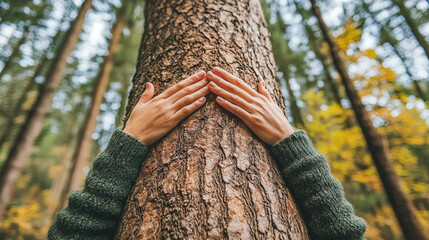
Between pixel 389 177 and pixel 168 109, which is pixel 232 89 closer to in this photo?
pixel 168 109

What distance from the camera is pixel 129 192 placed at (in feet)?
3.60

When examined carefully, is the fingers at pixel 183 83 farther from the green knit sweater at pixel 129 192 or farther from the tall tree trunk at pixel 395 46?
the tall tree trunk at pixel 395 46

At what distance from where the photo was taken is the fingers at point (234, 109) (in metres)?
1.18

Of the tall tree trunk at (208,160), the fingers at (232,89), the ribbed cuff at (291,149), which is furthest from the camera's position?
the fingers at (232,89)

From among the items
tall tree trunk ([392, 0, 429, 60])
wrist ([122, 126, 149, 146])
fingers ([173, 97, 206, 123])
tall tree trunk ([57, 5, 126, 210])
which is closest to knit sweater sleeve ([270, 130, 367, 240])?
fingers ([173, 97, 206, 123])

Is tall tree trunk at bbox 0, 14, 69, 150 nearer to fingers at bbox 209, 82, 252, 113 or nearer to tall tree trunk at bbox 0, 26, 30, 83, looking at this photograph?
tall tree trunk at bbox 0, 26, 30, 83

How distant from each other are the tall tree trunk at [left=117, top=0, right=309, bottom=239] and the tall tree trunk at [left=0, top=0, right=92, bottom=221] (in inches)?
154

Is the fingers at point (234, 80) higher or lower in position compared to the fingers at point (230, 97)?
higher

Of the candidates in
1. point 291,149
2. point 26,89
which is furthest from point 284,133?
point 26,89

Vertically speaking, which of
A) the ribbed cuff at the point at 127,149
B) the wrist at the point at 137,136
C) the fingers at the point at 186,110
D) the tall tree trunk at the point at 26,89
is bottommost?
the ribbed cuff at the point at 127,149

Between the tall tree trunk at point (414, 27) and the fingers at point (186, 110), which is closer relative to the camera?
the fingers at point (186, 110)

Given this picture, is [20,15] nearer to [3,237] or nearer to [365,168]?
[3,237]

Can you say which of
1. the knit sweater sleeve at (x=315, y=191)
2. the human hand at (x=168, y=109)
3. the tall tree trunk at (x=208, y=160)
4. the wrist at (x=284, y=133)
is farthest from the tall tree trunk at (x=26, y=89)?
the knit sweater sleeve at (x=315, y=191)

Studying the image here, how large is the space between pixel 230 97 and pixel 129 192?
0.84 meters
